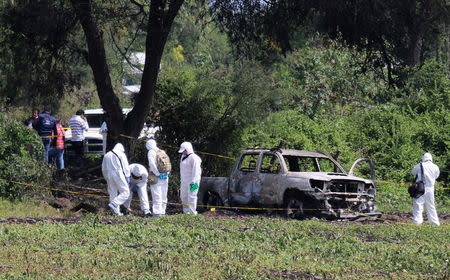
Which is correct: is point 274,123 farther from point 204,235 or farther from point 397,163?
point 204,235

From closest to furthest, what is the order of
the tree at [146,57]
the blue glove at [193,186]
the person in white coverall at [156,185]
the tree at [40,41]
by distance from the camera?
the person in white coverall at [156,185] < the blue glove at [193,186] < the tree at [146,57] < the tree at [40,41]

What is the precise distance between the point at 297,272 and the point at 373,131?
59.3 feet

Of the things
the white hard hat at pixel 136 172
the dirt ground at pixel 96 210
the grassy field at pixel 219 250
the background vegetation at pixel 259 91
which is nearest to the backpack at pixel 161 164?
the white hard hat at pixel 136 172

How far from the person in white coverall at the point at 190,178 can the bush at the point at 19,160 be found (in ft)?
11.3

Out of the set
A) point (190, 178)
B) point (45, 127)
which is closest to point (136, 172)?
point (190, 178)

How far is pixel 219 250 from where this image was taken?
34.8 ft

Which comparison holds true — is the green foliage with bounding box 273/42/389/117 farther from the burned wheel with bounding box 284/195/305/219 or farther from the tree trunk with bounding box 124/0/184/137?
the burned wheel with bounding box 284/195/305/219

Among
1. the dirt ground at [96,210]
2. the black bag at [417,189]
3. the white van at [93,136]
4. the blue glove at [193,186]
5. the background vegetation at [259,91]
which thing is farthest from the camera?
the white van at [93,136]

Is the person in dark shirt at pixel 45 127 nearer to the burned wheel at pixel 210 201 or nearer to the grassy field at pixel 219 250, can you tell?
the burned wheel at pixel 210 201

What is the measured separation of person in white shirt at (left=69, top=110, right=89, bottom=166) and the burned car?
773 centimetres

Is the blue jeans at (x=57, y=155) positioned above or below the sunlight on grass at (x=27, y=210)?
above

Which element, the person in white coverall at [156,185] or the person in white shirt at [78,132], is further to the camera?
the person in white shirt at [78,132]

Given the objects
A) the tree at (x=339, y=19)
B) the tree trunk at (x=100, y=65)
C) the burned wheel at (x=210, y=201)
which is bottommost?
the burned wheel at (x=210, y=201)

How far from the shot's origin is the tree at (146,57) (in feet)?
60.4
